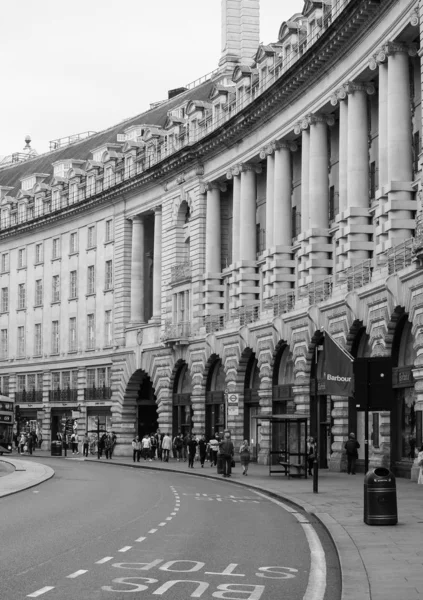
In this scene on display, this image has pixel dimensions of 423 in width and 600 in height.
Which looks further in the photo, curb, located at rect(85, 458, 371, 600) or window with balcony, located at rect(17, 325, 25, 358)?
window with balcony, located at rect(17, 325, 25, 358)

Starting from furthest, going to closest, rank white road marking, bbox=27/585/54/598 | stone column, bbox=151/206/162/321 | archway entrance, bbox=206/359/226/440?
stone column, bbox=151/206/162/321, archway entrance, bbox=206/359/226/440, white road marking, bbox=27/585/54/598

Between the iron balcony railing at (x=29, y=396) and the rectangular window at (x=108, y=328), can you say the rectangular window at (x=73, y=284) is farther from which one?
the iron balcony railing at (x=29, y=396)

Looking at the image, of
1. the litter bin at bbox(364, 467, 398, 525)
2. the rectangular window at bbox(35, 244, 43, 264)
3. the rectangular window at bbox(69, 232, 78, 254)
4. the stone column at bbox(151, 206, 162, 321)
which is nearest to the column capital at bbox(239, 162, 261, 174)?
the stone column at bbox(151, 206, 162, 321)

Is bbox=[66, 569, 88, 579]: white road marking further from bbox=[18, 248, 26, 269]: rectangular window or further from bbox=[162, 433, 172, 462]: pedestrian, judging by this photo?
bbox=[18, 248, 26, 269]: rectangular window

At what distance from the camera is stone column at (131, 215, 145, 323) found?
3248 inches

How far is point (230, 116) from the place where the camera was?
6656 centimetres

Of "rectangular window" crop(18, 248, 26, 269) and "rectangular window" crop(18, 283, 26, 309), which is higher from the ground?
"rectangular window" crop(18, 248, 26, 269)

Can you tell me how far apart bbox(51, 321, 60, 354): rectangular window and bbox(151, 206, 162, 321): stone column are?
18520 mm

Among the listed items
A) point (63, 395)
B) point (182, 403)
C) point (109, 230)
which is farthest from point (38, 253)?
point (182, 403)

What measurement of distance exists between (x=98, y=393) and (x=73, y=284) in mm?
10849

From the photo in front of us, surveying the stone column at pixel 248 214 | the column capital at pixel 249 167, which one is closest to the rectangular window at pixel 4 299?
the stone column at pixel 248 214

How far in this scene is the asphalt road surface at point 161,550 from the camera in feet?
49.2

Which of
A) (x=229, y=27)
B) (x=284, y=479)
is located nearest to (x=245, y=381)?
(x=284, y=479)

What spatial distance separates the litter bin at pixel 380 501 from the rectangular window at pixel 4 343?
81.8 metres
